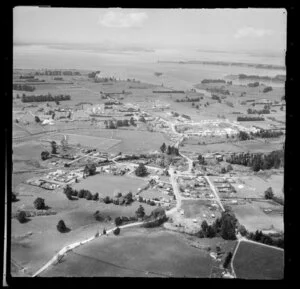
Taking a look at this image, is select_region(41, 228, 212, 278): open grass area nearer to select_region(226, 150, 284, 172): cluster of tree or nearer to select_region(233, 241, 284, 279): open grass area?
select_region(233, 241, 284, 279): open grass area

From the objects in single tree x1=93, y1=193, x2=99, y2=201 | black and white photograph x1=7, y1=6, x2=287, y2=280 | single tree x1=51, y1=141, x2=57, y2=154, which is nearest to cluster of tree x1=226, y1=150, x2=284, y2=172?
black and white photograph x1=7, y1=6, x2=287, y2=280

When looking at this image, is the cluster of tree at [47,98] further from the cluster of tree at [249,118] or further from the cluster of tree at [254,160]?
the cluster of tree at [249,118]

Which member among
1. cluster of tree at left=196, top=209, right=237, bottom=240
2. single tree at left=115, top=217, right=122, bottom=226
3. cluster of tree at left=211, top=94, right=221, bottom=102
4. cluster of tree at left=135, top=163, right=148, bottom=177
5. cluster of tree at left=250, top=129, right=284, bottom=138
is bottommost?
cluster of tree at left=196, top=209, right=237, bottom=240

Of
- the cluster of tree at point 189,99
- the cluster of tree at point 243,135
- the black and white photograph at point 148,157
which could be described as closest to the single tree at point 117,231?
the black and white photograph at point 148,157

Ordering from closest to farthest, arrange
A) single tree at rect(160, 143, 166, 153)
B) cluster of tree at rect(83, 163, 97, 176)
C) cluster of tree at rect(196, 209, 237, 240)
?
cluster of tree at rect(196, 209, 237, 240), cluster of tree at rect(83, 163, 97, 176), single tree at rect(160, 143, 166, 153)

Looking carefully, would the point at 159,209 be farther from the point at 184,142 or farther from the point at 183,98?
the point at 183,98

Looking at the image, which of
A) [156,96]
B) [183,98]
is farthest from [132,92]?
[183,98]
